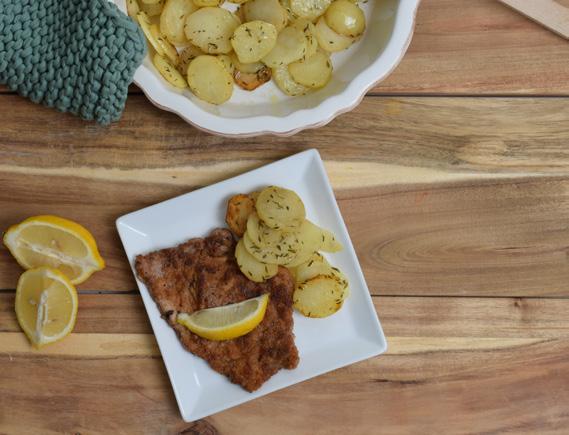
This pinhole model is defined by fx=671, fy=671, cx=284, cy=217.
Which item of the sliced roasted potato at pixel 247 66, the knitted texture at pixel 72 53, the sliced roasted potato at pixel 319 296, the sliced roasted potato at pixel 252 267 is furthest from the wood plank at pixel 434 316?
the sliced roasted potato at pixel 247 66

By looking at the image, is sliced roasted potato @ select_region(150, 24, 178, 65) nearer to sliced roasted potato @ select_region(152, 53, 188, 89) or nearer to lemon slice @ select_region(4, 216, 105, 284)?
sliced roasted potato @ select_region(152, 53, 188, 89)

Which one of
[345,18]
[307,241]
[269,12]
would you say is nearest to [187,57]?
[269,12]

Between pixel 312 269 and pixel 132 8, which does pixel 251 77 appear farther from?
pixel 312 269

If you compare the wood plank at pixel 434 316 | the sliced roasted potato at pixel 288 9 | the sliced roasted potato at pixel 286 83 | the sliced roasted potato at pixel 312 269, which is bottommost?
the wood plank at pixel 434 316

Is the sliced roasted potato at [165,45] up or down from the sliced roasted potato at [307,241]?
up

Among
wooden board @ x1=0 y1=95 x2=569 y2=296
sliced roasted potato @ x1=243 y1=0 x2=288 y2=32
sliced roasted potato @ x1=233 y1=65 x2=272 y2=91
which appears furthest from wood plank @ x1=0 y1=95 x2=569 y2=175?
sliced roasted potato @ x1=243 y1=0 x2=288 y2=32

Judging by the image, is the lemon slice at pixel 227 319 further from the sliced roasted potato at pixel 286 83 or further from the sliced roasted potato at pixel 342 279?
the sliced roasted potato at pixel 286 83

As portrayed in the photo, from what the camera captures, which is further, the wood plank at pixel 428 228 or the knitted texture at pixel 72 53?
the wood plank at pixel 428 228
